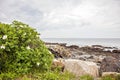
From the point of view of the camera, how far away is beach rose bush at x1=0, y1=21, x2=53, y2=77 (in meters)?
7.90

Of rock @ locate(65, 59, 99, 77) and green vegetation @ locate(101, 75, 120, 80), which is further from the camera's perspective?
rock @ locate(65, 59, 99, 77)

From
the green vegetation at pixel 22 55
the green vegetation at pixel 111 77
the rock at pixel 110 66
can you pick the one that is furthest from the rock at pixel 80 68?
the green vegetation at pixel 22 55

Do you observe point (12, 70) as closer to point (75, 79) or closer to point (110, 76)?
point (75, 79)

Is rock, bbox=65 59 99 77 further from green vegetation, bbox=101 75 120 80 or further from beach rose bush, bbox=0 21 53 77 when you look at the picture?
beach rose bush, bbox=0 21 53 77

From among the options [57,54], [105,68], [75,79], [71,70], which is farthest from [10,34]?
[57,54]

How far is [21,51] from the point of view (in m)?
8.19

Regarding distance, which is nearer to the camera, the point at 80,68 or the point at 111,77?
the point at 111,77

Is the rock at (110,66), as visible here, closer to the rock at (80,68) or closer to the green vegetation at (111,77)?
the rock at (80,68)

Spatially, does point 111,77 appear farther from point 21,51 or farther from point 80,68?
point 21,51

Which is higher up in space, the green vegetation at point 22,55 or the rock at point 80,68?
the green vegetation at point 22,55

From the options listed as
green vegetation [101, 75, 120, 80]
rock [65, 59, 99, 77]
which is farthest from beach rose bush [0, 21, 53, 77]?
green vegetation [101, 75, 120, 80]

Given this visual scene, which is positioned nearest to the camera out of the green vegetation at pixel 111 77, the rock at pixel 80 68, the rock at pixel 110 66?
the green vegetation at pixel 111 77

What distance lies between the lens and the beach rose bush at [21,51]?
790 cm

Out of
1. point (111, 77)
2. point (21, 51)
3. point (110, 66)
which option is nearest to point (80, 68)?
point (111, 77)
